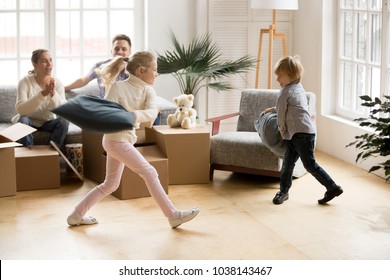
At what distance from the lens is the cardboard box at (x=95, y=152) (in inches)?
264

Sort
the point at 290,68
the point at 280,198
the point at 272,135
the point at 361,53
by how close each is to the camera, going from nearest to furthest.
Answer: the point at 290,68 → the point at 280,198 → the point at 272,135 → the point at 361,53

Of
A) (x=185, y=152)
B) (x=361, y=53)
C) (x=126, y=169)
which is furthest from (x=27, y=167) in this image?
(x=361, y=53)

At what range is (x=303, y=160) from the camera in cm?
613

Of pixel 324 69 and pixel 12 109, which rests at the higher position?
pixel 324 69

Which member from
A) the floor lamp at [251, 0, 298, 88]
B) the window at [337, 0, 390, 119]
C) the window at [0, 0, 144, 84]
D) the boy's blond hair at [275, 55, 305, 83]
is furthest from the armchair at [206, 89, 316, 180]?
the window at [0, 0, 144, 84]

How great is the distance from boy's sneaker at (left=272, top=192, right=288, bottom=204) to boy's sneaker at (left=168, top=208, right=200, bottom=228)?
34.1 inches

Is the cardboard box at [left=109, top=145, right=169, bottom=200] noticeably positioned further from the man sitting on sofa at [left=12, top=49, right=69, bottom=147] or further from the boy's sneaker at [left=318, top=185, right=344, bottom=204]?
the boy's sneaker at [left=318, top=185, right=344, bottom=204]

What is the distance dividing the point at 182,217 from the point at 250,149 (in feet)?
4.43

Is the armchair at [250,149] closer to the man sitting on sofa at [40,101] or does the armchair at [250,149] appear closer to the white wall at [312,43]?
the white wall at [312,43]

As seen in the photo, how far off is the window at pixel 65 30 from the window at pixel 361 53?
6.51 feet

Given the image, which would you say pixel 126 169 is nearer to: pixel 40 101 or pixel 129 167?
pixel 129 167

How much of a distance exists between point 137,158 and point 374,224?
1663 millimetres

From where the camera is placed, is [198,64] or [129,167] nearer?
[129,167]

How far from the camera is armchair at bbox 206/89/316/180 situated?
21.9 feet
